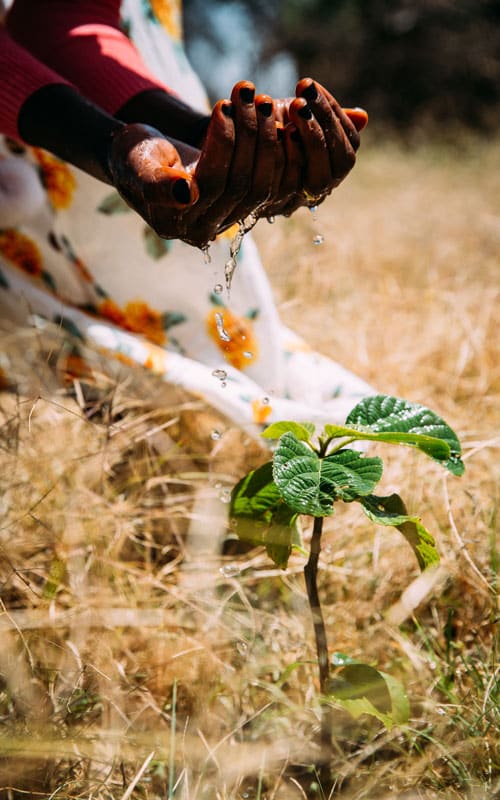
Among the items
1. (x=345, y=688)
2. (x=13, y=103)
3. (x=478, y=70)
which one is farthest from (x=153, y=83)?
(x=478, y=70)

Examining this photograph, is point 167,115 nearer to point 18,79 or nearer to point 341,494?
point 18,79

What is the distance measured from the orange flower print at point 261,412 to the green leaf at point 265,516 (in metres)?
0.32

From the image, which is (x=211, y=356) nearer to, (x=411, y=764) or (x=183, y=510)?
(x=183, y=510)

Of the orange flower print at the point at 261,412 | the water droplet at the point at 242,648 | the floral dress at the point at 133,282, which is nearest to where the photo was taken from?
the water droplet at the point at 242,648

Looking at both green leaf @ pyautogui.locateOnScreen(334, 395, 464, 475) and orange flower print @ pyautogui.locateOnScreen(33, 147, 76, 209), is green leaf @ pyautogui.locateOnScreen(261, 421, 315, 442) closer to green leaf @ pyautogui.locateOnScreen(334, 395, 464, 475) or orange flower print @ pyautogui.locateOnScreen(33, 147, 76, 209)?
green leaf @ pyautogui.locateOnScreen(334, 395, 464, 475)

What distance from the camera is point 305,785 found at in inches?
24.9

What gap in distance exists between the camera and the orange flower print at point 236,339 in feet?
3.45

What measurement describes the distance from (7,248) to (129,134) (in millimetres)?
537

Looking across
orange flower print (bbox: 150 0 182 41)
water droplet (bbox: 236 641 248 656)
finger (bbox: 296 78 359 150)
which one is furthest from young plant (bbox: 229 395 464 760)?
orange flower print (bbox: 150 0 182 41)

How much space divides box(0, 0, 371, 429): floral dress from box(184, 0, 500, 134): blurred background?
5419 mm

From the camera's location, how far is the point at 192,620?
0.77m

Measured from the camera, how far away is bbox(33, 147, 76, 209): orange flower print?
1.01 metres

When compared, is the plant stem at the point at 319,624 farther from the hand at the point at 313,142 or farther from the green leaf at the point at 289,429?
the hand at the point at 313,142

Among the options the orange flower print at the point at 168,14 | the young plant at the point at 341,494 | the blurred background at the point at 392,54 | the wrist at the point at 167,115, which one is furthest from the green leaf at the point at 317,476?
the blurred background at the point at 392,54
